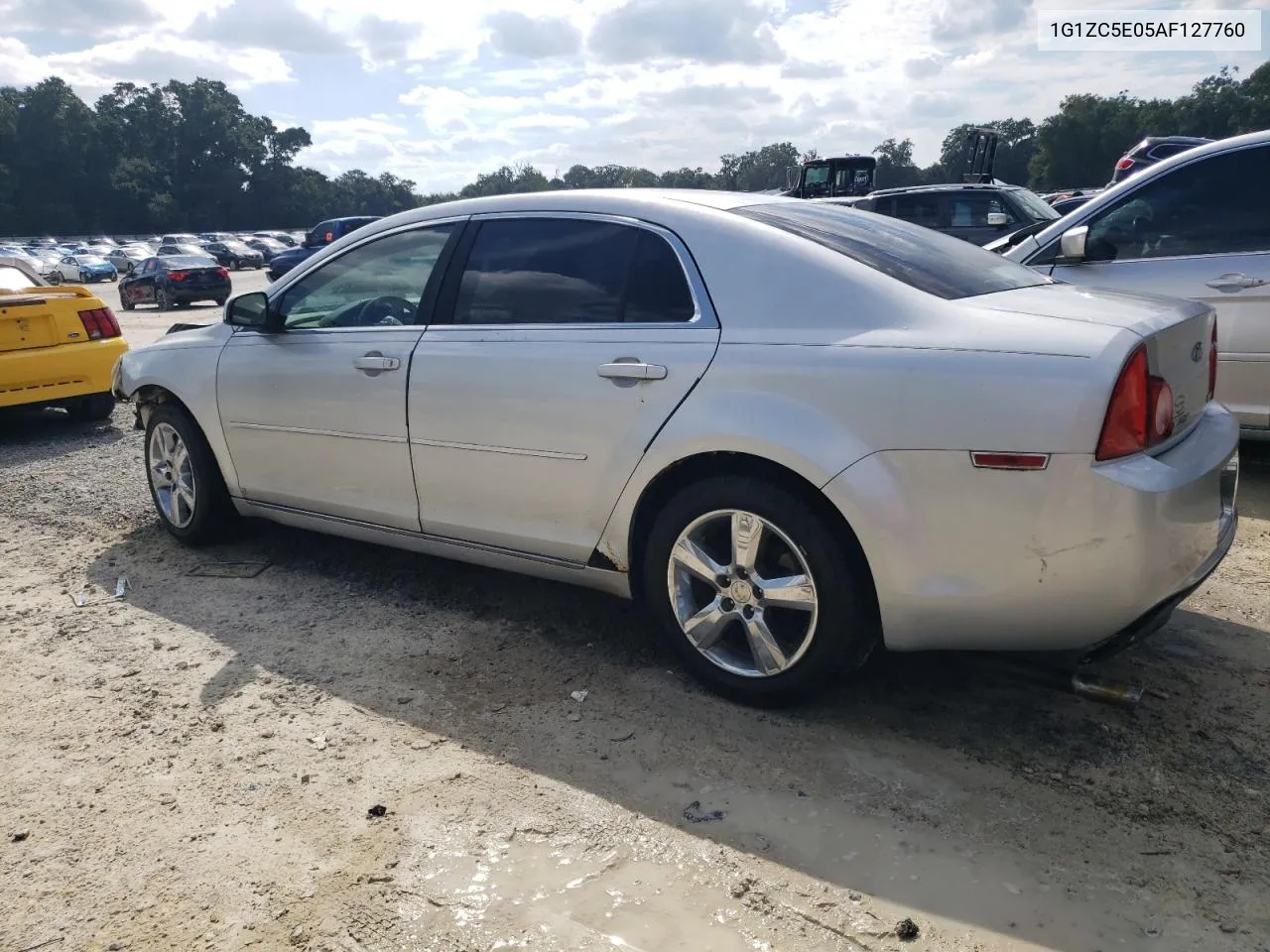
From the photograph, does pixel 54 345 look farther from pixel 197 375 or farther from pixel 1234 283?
pixel 1234 283

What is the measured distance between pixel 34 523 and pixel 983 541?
530 centimetres

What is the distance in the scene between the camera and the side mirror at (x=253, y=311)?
446cm

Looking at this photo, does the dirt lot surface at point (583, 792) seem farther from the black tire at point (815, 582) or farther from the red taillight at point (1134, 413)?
the red taillight at point (1134, 413)

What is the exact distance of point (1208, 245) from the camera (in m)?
5.31

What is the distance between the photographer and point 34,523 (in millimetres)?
5688

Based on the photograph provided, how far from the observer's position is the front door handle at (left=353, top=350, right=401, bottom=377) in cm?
394

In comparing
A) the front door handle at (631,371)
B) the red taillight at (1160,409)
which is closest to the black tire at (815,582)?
the front door handle at (631,371)

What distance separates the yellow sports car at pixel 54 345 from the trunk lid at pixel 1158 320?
7.35 meters

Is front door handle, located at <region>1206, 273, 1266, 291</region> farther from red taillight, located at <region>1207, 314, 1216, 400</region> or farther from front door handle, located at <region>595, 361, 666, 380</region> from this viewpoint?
front door handle, located at <region>595, 361, 666, 380</region>

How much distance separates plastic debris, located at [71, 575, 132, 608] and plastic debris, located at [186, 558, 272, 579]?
280 millimetres

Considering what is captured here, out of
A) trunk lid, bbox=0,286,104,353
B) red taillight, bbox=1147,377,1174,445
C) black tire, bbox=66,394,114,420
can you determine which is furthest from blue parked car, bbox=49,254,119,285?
red taillight, bbox=1147,377,1174,445

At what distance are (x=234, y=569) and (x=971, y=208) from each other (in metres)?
11.1

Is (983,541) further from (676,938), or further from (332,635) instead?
(332,635)

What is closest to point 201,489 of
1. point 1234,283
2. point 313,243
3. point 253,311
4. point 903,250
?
point 253,311
